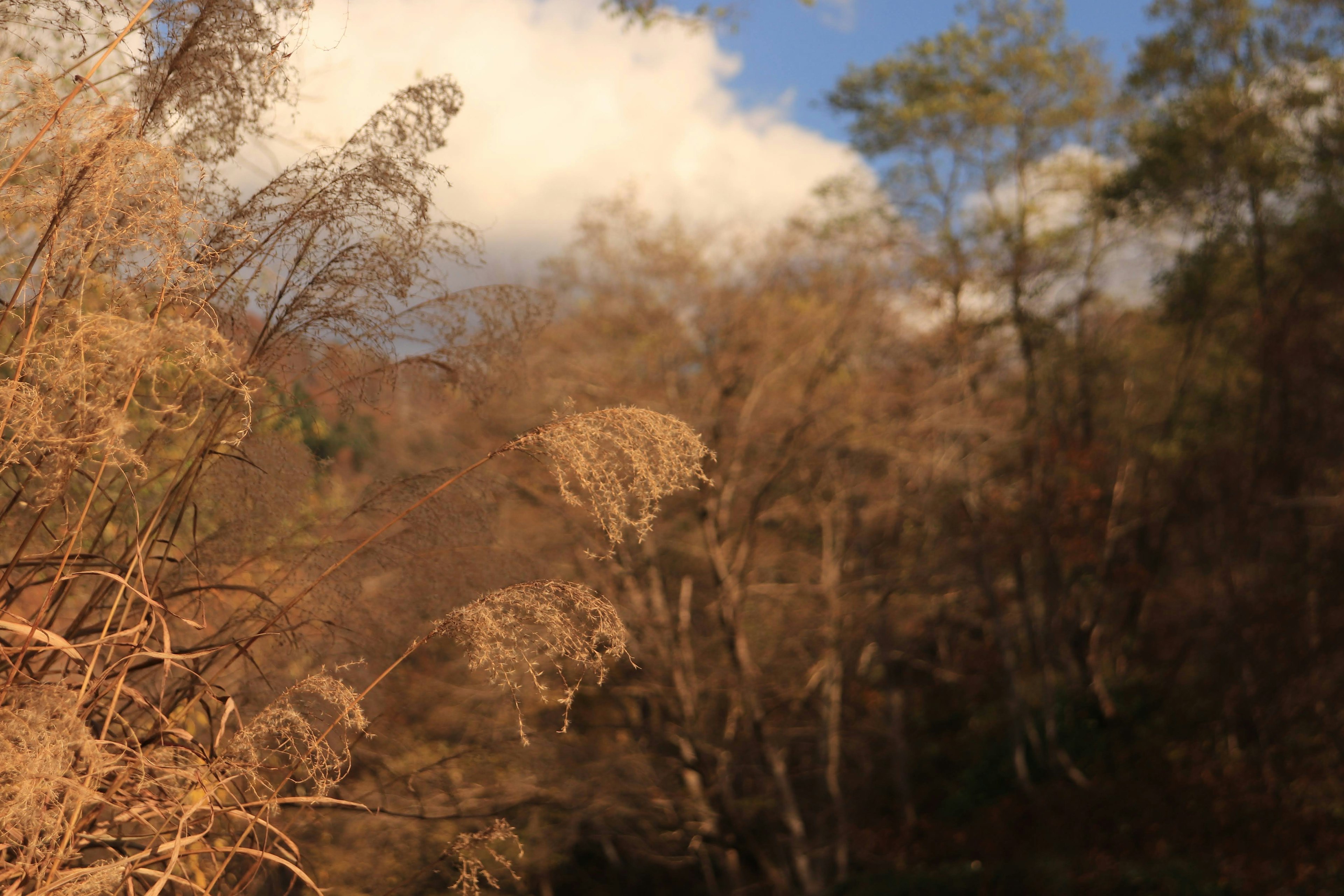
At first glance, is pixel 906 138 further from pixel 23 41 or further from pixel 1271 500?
pixel 23 41

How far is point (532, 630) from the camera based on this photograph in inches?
85.8

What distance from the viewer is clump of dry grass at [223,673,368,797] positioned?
1.97 meters

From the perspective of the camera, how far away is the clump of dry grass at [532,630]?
2.00m

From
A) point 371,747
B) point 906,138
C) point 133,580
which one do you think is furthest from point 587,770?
point 906,138

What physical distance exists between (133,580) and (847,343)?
32.2ft

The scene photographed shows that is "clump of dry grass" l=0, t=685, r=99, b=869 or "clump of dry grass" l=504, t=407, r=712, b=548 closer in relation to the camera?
"clump of dry grass" l=0, t=685, r=99, b=869

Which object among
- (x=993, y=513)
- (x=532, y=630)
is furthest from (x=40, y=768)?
(x=993, y=513)

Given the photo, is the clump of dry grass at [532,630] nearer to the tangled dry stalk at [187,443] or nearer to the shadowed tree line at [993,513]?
the tangled dry stalk at [187,443]

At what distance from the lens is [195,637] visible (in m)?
2.59

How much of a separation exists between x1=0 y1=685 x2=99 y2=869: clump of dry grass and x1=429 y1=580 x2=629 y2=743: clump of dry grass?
2.09 ft

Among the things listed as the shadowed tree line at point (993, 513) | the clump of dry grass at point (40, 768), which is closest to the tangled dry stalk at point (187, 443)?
the clump of dry grass at point (40, 768)

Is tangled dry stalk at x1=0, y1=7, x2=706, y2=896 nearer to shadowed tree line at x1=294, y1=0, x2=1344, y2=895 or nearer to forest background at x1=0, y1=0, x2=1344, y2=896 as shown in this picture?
forest background at x1=0, y1=0, x2=1344, y2=896

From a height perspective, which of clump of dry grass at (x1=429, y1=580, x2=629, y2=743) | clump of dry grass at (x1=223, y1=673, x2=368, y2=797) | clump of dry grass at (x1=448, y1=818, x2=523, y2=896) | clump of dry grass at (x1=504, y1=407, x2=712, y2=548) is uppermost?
clump of dry grass at (x1=504, y1=407, x2=712, y2=548)

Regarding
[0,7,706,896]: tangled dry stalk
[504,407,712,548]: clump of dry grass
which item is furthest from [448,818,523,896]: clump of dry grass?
[504,407,712,548]: clump of dry grass
